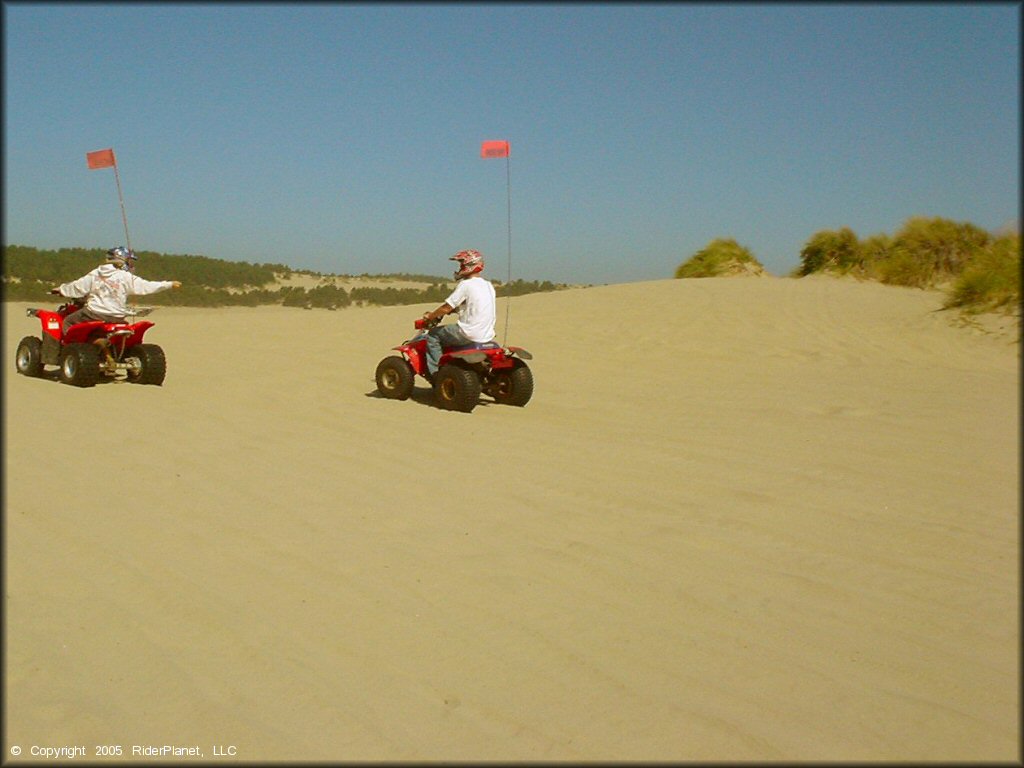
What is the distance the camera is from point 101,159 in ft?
38.8

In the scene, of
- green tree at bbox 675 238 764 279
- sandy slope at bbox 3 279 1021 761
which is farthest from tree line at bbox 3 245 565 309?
sandy slope at bbox 3 279 1021 761

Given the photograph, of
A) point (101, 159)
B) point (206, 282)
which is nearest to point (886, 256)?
point (101, 159)

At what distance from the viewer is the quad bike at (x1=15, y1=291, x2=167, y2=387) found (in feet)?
32.4

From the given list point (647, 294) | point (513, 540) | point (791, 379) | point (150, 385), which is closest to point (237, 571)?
point (513, 540)

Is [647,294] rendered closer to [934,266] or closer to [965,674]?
[934,266]

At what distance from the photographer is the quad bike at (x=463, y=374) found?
8906 millimetres

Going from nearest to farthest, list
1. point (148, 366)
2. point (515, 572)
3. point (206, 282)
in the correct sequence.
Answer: point (515, 572), point (148, 366), point (206, 282)

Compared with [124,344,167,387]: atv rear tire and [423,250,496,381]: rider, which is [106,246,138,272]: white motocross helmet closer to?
[124,344,167,387]: atv rear tire

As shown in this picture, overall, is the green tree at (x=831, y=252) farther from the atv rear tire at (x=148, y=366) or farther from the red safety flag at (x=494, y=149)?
the atv rear tire at (x=148, y=366)

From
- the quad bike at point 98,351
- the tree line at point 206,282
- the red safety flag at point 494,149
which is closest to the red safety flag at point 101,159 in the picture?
the quad bike at point 98,351

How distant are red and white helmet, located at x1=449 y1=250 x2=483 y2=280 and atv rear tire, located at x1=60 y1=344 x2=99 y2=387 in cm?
439

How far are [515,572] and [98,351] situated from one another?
7.63 m

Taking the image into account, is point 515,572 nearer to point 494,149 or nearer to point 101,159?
point 494,149

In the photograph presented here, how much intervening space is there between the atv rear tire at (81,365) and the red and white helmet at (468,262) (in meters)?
4.39
